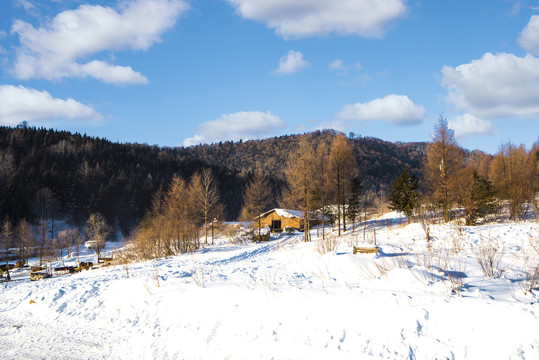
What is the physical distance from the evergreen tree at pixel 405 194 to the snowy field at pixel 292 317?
2288 cm

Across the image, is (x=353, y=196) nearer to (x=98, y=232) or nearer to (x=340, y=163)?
(x=340, y=163)

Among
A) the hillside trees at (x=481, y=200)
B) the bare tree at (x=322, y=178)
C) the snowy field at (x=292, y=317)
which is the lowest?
the snowy field at (x=292, y=317)

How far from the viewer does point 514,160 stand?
40250 millimetres

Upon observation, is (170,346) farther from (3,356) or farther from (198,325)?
(3,356)

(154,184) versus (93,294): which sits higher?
(154,184)

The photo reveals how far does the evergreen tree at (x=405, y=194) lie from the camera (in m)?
30.7

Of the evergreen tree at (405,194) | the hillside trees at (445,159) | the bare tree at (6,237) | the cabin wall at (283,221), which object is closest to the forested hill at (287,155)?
the cabin wall at (283,221)

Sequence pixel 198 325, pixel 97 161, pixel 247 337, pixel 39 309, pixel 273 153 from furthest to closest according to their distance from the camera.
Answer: pixel 273 153 → pixel 97 161 → pixel 39 309 → pixel 198 325 → pixel 247 337

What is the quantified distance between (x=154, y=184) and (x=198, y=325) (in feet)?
292

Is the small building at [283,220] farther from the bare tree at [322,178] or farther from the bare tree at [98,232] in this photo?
the bare tree at [98,232]

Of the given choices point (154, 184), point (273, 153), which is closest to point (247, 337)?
point (154, 184)

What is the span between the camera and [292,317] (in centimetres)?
577

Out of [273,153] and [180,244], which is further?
[273,153]

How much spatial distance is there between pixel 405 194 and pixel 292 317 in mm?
28770
